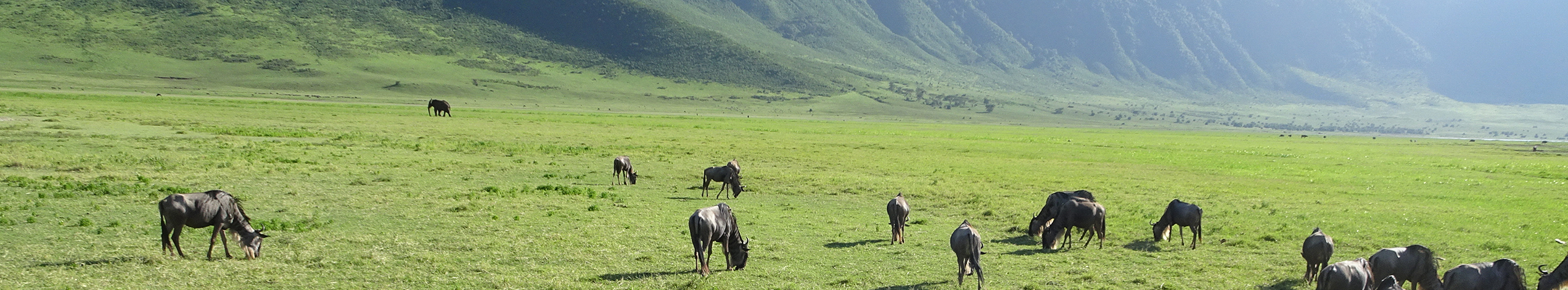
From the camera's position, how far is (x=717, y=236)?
13914 millimetres

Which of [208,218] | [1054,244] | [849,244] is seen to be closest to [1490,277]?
[1054,244]

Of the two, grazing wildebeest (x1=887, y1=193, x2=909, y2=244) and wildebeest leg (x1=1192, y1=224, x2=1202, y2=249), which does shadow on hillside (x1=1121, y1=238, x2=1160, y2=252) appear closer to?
wildebeest leg (x1=1192, y1=224, x2=1202, y2=249)

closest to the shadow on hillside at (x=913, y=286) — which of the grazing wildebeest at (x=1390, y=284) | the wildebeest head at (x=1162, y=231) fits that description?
the grazing wildebeest at (x=1390, y=284)

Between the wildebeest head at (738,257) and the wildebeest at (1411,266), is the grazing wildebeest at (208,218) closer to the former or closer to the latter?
the wildebeest head at (738,257)

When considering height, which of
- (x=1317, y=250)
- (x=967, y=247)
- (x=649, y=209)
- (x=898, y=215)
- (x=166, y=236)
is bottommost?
(x=649, y=209)

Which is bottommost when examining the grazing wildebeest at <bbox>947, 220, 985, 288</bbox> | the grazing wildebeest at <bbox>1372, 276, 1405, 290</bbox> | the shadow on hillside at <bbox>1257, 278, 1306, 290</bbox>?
the shadow on hillside at <bbox>1257, 278, 1306, 290</bbox>

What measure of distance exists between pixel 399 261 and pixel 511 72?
17765 centimetres

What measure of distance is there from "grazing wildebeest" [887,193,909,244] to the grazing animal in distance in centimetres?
791

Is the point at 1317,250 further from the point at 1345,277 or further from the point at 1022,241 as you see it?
the point at 1022,241

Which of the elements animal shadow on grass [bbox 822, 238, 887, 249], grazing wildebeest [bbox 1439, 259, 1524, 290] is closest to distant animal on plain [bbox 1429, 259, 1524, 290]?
grazing wildebeest [bbox 1439, 259, 1524, 290]

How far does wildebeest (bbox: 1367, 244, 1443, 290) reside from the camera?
40.5 ft

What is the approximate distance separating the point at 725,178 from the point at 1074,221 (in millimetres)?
12183

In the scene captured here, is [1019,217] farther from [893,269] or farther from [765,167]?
[765,167]

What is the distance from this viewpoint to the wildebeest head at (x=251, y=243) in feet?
45.2
